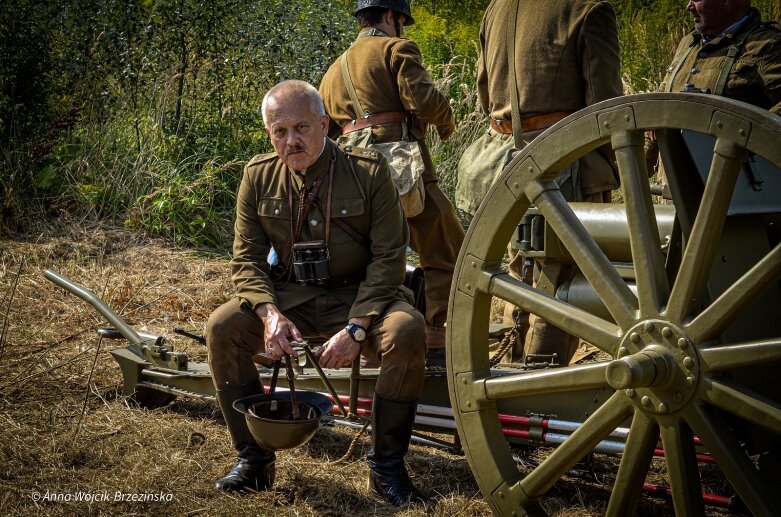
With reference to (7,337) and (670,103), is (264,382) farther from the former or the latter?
(670,103)

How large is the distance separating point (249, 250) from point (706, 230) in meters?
2.38

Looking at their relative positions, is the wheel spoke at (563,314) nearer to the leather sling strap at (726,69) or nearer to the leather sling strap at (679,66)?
the leather sling strap at (726,69)

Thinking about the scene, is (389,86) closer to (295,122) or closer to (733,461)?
(295,122)

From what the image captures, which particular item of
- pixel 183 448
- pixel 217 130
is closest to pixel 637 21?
pixel 217 130

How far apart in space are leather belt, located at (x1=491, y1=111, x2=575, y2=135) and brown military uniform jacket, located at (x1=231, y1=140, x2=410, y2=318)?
89 centimetres

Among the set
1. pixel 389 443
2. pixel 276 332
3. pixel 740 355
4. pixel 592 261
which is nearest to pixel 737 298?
pixel 740 355

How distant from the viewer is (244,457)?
4.19 meters

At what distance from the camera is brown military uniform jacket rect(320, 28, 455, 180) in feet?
18.2

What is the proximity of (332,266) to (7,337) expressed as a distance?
2.46 meters

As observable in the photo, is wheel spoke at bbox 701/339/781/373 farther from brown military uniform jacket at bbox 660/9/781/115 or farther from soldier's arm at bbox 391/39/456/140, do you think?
soldier's arm at bbox 391/39/456/140

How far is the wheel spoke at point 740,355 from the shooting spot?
8.39ft

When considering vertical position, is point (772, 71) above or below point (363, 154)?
above

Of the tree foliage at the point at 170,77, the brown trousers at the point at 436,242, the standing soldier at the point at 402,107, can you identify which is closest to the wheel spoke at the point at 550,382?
the standing soldier at the point at 402,107

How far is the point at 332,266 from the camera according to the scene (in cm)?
451
